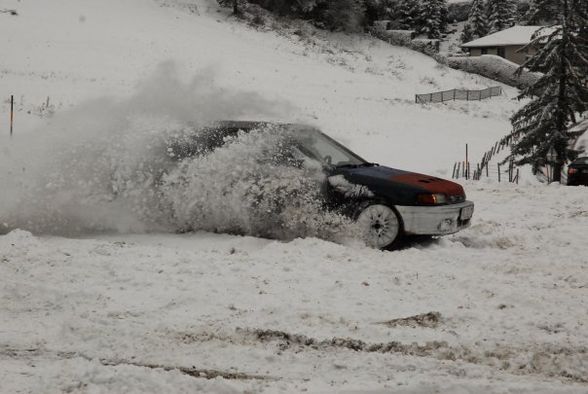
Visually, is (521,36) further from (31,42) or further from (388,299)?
(388,299)

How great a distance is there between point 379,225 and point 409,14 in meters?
72.7

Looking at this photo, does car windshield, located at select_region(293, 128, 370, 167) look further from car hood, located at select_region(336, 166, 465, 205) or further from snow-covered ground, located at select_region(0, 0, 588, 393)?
snow-covered ground, located at select_region(0, 0, 588, 393)

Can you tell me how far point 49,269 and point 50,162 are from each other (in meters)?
2.74

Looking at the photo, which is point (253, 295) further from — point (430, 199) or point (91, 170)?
point (91, 170)

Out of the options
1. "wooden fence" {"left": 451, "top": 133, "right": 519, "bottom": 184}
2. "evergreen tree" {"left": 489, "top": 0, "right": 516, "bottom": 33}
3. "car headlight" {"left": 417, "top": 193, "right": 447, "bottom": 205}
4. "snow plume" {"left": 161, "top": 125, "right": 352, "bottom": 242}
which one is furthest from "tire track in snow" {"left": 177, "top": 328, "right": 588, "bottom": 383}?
"evergreen tree" {"left": 489, "top": 0, "right": 516, "bottom": 33}

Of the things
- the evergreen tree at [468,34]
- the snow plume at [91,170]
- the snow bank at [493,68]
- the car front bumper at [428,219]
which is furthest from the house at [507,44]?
the snow plume at [91,170]

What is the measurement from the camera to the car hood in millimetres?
7285

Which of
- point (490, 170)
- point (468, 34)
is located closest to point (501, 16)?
point (468, 34)

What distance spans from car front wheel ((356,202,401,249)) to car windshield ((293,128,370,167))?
2.86 feet

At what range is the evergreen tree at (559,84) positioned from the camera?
1812 centimetres

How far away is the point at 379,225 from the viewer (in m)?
7.35

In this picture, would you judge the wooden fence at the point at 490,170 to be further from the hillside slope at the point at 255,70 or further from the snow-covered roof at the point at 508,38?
the snow-covered roof at the point at 508,38

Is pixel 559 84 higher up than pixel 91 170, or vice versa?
pixel 559 84

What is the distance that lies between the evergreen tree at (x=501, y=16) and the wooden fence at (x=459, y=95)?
120ft
